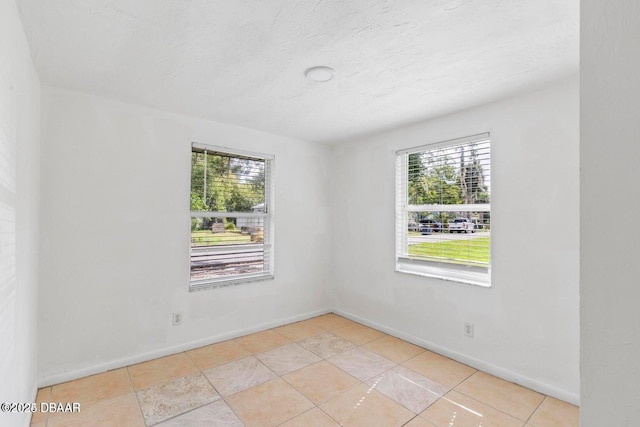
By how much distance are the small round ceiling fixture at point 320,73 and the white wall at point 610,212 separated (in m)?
1.55

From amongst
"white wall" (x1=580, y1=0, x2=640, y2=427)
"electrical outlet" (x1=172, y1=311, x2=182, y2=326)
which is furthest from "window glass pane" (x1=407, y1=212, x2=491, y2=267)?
"electrical outlet" (x1=172, y1=311, x2=182, y2=326)

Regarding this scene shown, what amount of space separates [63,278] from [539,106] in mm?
3938

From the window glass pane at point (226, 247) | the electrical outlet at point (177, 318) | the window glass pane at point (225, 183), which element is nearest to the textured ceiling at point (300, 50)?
the window glass pane at point (225, 183)

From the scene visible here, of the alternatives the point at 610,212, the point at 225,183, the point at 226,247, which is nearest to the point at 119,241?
the point at 226,247

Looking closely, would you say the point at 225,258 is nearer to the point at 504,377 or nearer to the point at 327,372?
the point at 327,372

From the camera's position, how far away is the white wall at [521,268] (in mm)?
2321

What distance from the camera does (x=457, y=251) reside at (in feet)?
10.1

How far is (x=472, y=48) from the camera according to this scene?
1.89 m

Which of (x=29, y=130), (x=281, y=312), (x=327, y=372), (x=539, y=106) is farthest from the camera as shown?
(x=281, y=312)

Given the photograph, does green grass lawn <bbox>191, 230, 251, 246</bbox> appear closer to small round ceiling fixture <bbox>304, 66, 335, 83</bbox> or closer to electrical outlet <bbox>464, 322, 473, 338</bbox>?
small round ceiling fixture <bbox>304, 66, 335, 83</bbox>

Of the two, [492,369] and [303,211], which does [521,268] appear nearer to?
[492,369]

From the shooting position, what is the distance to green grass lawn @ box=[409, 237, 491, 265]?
2.87 metres

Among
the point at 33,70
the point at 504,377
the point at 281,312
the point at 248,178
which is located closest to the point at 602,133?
the point at 504,377

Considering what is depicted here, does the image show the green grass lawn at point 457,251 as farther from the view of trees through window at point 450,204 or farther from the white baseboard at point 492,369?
the white baseboard at point 492,369
